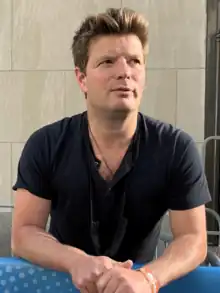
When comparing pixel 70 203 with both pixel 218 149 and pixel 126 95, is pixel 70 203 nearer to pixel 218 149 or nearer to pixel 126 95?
pixel 126 95

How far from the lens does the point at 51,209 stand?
105 cm

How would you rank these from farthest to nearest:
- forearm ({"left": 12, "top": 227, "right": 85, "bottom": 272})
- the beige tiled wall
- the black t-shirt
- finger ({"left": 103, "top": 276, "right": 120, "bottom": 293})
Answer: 1. the beige tiled wall
2. the black t-shirt
3. forearm ({"left": 12, "top": 227, "right": 85, "bottom": 272})
4. finger ({"left": 103, "top": 276, "right": 120, "bottom": 293})

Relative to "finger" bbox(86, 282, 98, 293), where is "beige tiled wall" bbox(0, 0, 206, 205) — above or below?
above

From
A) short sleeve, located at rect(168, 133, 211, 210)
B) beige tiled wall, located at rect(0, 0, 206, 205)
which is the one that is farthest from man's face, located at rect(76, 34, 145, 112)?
beige tiled wall, located at rect(0, 0, 206, 205)

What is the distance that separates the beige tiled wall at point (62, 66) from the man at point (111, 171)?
681 millimetres

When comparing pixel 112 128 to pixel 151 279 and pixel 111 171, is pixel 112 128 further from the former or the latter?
pixel 151 279

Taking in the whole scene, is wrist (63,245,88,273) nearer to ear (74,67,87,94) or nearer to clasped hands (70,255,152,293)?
clasped hands (70,255,152,293)

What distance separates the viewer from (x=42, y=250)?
35.7 inches

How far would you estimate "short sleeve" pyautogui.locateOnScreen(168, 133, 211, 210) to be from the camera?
954mm

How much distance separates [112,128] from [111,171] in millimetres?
92

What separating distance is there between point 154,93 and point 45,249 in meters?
0.94

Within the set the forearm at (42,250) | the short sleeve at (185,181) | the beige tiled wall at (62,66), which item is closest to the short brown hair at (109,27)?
the short sleeve at (185,181)

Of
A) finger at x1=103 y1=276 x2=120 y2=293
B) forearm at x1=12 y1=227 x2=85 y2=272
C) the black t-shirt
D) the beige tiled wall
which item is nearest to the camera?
finger at x1=103 y1=276 x2=120 y2=293

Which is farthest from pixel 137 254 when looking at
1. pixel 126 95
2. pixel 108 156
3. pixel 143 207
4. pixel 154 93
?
pixel 154 93
